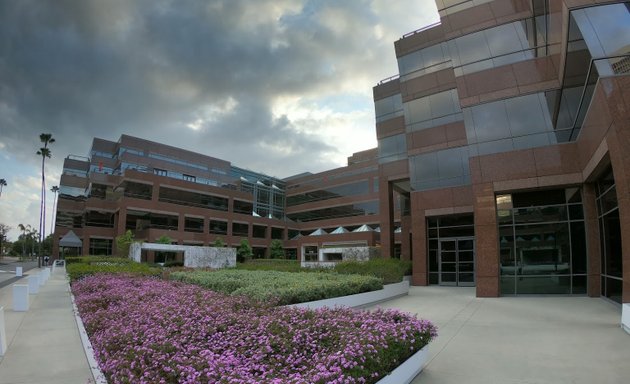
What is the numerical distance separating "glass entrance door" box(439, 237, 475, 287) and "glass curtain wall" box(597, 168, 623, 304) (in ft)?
25.9

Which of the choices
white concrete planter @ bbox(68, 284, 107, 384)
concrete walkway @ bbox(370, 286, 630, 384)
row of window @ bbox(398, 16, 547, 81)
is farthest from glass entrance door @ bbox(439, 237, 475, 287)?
white concrete planter @ bbox(68, 284, 107, 384)

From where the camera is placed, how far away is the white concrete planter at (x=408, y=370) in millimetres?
5739

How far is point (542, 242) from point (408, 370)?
14.1 m

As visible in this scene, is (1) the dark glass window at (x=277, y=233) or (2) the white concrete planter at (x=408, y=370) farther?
(1) the dark glass window at (x=277, y=233)

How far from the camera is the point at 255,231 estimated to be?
245 feet

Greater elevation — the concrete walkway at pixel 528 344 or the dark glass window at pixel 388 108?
the dark glass window at pixel 388 108

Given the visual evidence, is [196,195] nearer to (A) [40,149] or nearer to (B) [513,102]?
(A) [40,149]

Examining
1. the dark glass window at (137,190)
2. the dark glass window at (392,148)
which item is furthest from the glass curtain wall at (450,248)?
the dark glass window at (137,190)

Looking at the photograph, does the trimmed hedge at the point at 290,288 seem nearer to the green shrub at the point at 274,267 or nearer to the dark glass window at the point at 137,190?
the green shrub at the point at 274,267

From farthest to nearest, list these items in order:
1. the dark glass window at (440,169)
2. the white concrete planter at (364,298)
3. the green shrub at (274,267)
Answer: the green shrub at (274,267)
the dark glass window at (440,169)
the white concrete planter at (364,298)

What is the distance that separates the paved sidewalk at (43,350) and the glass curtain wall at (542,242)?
1626 centimetres

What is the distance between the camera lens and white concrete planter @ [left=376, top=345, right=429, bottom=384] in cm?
574

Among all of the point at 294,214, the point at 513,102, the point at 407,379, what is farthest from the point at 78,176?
the point at 407,379

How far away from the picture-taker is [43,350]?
8.62 m
